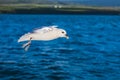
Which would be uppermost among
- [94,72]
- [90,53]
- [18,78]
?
[90,53]

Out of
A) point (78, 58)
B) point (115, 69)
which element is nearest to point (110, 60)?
point (78, 58)

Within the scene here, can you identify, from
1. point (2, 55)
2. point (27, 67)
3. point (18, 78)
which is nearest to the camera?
point (18, 78)

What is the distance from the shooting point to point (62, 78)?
38500 mm

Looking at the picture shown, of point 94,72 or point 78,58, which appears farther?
point 78,58

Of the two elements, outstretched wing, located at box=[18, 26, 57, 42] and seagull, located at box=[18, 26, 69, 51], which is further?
outstretched wing, located at box=[18, 26, 57, 42]

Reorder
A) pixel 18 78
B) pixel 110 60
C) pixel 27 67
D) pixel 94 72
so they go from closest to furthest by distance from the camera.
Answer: pixel 18 78
pixel 94 72
pixel 27 67
pixel 110 60

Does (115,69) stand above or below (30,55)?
below

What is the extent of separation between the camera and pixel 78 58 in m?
54.6

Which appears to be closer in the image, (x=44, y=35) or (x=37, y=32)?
(x=44, y=35)

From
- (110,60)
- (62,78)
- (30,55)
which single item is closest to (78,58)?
(110,60)

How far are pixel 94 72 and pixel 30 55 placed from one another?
1929cm

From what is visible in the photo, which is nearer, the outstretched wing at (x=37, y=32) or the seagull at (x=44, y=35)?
the seagull at (x=44, y=35)

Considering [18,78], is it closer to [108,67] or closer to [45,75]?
[45,75]

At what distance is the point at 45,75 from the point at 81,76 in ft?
12.8
